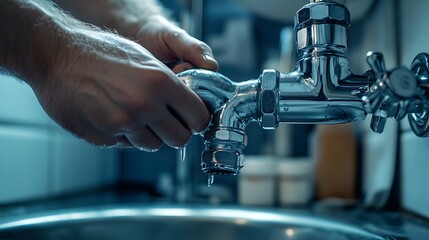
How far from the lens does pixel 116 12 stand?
509 mm

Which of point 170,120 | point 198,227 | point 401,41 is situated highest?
point 401,41

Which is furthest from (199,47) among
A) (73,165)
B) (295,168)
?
(73,165)

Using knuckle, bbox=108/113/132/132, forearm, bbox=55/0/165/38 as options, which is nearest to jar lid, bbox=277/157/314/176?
forearm, bbox=55/0/165/38

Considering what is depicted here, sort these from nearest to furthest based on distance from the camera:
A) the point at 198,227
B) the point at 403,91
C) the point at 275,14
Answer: the point at 403,91, the point at 198,227, the point at 275,14

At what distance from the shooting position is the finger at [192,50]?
39cm

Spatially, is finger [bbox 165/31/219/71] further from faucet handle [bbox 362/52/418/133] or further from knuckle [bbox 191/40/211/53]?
faucet handle [bbox 362/52/418/133]

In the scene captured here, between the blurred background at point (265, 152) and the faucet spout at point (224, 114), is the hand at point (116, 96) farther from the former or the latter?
the blurred background at point (265, 152)

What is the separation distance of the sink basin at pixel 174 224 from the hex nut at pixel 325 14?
23 cm

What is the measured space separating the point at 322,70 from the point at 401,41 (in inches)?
11.6

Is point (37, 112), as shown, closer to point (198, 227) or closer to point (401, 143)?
point (198, 227)

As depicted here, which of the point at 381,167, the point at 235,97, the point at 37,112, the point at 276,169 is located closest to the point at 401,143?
the point at 381,167

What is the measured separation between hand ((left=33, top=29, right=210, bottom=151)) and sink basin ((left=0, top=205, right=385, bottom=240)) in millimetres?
228

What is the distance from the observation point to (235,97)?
341mm

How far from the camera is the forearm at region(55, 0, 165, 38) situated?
0.50 m
